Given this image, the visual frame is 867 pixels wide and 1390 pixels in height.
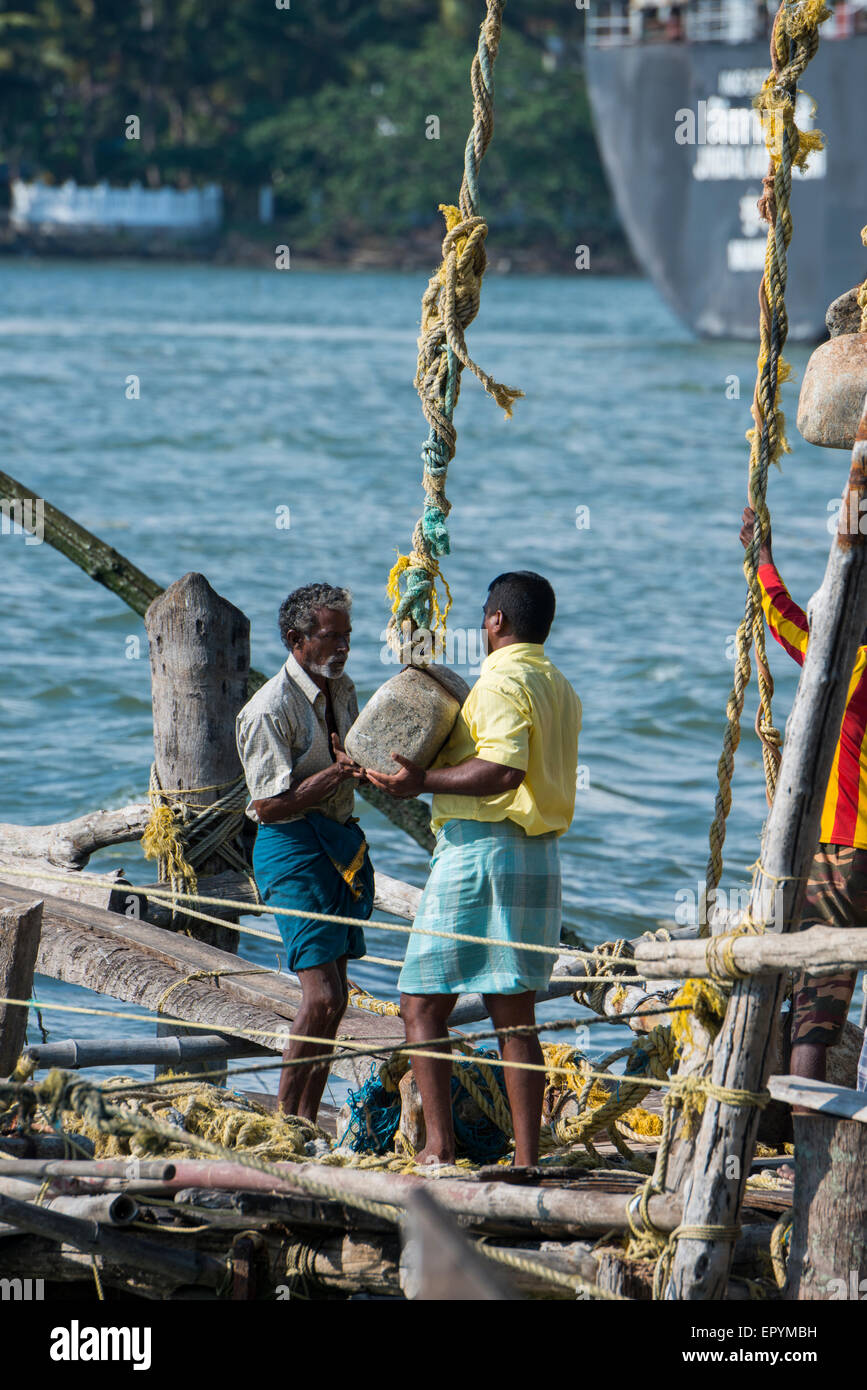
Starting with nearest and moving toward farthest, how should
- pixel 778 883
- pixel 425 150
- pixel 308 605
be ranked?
pixel 778 883 → pixel 308 605 → pixel 425 150

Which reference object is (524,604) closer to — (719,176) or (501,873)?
(501,873)

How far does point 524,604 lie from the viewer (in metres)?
4.92

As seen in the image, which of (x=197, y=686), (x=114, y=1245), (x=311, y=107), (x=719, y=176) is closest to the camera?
(x=114, y=1245)

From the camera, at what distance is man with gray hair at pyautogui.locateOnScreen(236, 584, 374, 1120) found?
527 centimetres

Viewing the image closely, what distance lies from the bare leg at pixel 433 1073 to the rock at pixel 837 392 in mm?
1767

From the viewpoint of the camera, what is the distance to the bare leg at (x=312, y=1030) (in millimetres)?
5355

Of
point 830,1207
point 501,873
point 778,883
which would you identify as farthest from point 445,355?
point 830,1207

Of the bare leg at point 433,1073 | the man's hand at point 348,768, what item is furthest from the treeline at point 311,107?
the bare leg at point 433,1073

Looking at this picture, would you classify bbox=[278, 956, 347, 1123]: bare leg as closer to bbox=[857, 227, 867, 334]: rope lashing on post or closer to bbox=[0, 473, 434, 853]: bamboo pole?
bbox=[857, 227, 867, 334]: rope lashing on post

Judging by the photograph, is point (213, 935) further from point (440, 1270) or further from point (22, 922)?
point (440, 1270)

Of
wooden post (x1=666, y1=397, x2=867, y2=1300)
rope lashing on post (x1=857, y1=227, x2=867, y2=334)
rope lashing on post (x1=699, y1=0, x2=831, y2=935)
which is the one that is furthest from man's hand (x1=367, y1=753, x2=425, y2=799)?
rope lashing on post (x1=857, y1=227, x2=867, y2=334)

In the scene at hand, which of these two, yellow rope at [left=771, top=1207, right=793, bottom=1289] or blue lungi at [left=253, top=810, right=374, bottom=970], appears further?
blue lungi at [left=253, top=810, right=374, bottom=970]

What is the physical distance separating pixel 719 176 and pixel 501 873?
4143 centimetres

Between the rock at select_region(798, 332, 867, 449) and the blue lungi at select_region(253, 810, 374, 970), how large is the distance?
5.70ft
